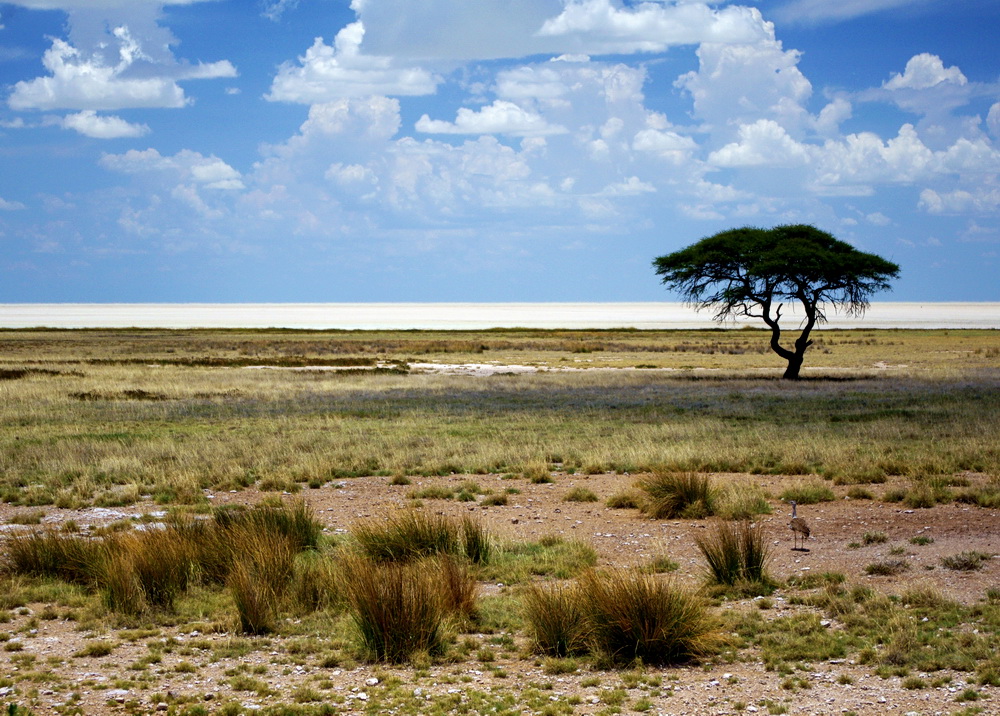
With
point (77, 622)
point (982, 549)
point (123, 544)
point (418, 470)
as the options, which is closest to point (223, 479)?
point (418, 470)

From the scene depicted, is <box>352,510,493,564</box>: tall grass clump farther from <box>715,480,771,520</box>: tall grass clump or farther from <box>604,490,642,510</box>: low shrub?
<box>715,480,771,520</box>: tall grass clump

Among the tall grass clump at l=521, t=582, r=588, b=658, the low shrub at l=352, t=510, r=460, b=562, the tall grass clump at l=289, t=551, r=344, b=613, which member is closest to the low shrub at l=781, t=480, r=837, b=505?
the low shrub at l=352, t=510, r=460, b=562

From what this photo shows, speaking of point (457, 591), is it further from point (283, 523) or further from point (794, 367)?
point (794, 367)

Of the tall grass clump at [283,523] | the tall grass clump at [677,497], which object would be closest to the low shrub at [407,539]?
the tall grass clump at [283,523]

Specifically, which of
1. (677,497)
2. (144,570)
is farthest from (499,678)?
(677,497)

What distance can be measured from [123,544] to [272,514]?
2.24 m

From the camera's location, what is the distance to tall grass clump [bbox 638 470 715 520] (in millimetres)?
14695

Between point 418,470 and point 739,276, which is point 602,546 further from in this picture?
point 739,276

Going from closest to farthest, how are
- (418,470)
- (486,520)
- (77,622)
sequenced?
1. (77,622)
2. (486,520)
3. (418,470)

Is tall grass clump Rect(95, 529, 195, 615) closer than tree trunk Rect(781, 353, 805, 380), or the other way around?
tall grass clump Rect(95, 529, 195, 615)

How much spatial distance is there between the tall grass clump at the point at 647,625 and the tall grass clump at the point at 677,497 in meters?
5.97

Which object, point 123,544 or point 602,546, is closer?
point 123,544

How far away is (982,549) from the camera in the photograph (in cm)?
1175

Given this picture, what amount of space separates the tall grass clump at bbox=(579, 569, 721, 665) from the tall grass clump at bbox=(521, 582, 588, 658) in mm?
116
